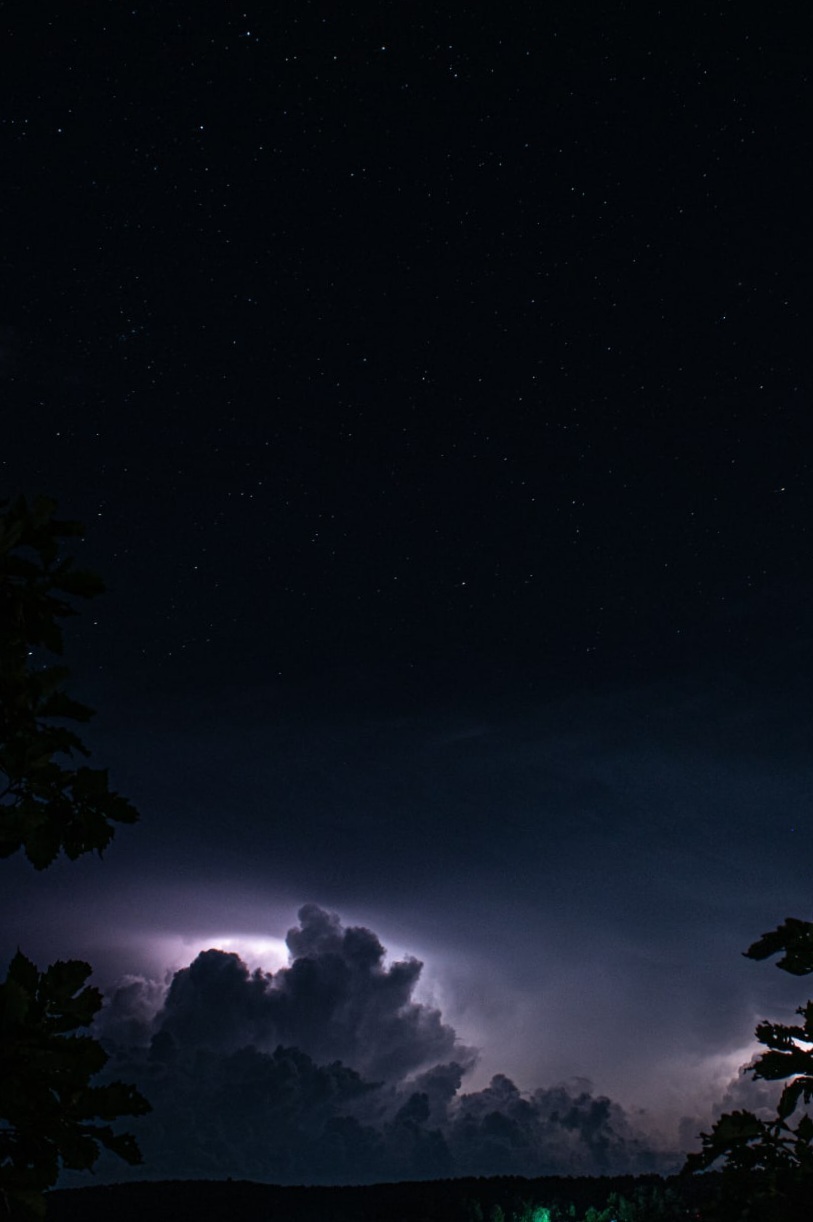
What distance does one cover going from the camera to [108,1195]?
112 feet

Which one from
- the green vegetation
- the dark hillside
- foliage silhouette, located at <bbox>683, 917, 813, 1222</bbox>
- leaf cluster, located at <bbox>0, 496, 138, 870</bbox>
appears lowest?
the dark hillside

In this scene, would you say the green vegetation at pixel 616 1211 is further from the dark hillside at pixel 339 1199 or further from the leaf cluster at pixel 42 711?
the leaf cluster at pixel 42 711

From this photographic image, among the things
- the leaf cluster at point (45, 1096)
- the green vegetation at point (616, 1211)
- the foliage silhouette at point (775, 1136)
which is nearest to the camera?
the leaf cluster at point (45, 1096)

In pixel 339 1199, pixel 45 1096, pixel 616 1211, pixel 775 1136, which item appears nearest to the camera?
pixel 45 1096

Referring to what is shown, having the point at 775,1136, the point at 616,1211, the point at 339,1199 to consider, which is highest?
the point at 775,1136

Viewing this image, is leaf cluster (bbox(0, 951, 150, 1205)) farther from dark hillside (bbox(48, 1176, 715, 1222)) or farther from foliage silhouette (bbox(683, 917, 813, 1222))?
dark hillside (bbox(48, 1176, 715, 1222))

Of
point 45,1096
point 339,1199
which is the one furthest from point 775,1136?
point 339,1199

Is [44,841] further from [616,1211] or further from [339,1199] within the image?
[339,1199]

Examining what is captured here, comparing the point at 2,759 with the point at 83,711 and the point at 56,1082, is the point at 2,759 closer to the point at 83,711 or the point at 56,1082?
the point at 83,711

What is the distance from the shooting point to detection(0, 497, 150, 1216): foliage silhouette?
8.21ft

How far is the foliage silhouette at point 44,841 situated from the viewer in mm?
2502

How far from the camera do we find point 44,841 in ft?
9.68

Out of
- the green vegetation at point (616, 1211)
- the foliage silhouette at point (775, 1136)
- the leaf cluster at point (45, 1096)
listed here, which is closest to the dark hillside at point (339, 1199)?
the green vegetation at point (616, 1211)

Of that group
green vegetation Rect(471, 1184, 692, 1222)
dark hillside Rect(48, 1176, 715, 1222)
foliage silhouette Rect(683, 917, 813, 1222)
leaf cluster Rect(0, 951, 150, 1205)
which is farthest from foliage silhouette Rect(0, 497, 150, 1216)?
dark hillside Rect(48, 1176, 715, 1222)
